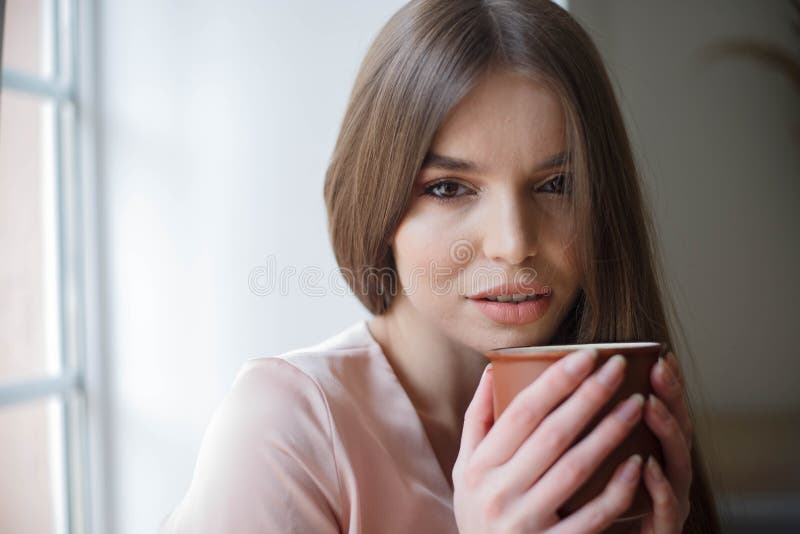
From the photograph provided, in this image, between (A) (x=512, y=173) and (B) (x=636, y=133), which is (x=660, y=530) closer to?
(A) (x=512, y=173)

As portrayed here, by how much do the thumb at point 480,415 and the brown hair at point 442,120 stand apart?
0.17 metres

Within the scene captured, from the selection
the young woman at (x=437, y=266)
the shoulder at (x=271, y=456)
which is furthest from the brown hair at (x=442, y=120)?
the shoulder at (x=271, y=456)

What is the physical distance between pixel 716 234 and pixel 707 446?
23 cm

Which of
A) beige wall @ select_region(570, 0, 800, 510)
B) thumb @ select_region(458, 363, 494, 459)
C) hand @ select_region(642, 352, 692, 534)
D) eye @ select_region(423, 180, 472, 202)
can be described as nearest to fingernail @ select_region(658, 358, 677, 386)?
hand @ select_region(642, 352, 692, 534)

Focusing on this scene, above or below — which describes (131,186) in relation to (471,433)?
above

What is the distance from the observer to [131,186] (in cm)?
53

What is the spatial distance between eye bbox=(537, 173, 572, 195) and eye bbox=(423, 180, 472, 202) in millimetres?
69

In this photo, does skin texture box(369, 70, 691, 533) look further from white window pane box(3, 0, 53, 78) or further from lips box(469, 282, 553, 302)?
white window pane box(3, 0, 53, 78)

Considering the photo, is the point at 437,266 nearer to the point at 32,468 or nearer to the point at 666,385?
the point at 666,385

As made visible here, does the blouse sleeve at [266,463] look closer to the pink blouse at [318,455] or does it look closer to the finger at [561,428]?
the pink blouse at [318,455]

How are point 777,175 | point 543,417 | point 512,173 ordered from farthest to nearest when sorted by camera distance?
1. point 777,175
2. point 512,173
3. point 543,417

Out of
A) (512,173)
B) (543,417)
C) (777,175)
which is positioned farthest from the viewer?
(777,175)

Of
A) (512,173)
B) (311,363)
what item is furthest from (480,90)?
(311,363)

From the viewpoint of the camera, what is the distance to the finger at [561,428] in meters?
0.43
